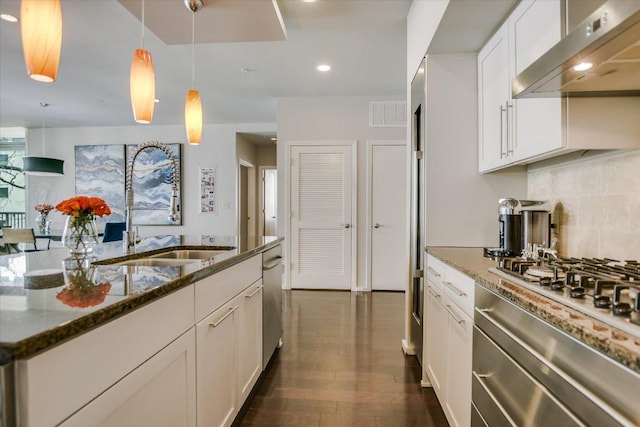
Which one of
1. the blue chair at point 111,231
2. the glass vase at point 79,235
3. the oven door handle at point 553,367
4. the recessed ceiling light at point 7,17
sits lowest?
the oven door handle at point 553,367

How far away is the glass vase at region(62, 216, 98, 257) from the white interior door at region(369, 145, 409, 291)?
3661 millimetres

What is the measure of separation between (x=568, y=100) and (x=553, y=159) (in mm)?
592

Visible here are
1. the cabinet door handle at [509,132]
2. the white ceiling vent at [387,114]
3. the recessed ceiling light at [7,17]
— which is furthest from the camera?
the white ceiling vent at [387,114]

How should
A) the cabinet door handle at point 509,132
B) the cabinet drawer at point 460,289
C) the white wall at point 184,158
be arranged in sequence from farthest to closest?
the white wall at point 184,158, the cabinet door handle at point 509,132, the cabinet drawer at point 460,289

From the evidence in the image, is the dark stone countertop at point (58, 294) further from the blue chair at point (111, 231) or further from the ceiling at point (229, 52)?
the blue chair at point (111, 231)

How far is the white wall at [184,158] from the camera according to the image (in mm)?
6281

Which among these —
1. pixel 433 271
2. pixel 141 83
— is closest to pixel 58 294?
pixel 141 83

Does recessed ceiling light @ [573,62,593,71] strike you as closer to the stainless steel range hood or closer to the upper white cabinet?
the stainless steel range hood

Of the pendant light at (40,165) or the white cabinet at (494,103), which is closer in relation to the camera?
the white cabinet at (494,103)

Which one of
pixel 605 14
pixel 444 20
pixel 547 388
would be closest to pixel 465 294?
pixel 547 388

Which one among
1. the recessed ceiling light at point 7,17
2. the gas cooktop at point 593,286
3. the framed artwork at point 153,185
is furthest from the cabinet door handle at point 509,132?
the framed artwork at point 153,185

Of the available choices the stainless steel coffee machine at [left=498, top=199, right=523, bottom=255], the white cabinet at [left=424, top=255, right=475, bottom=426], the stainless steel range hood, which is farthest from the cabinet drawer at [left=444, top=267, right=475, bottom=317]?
the stainless steel range hood

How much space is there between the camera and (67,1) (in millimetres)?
2494

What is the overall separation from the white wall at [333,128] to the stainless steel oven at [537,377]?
11.2ft
